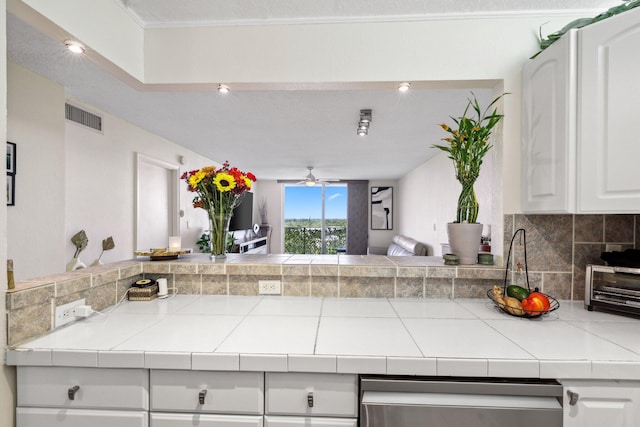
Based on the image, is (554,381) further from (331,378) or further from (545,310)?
(331,378)

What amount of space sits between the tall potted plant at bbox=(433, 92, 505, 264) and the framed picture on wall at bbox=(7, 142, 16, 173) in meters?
2.63

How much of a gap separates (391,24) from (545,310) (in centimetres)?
153

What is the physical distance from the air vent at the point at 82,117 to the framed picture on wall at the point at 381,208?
5797mm

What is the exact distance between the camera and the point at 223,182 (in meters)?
1.67

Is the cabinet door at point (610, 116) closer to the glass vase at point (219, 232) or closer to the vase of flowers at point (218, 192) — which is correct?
the vase of flowers at point (218, 192)

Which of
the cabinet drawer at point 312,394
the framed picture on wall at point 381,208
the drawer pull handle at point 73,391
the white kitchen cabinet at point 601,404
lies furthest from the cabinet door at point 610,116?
the framed picture on wall at point 381,208

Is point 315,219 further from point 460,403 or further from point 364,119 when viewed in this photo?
point 460,403

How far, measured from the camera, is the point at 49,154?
2203 millimetres

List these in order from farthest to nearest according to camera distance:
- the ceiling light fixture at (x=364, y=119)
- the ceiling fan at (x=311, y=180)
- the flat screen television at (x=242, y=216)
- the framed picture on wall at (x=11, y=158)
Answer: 1. the ceiling fan at (x=311, y=180)
2. the flat screen television at (x=242, y=216)
3. the ceiling light fixture at (x=364, y=119)
4. the framed picture on wall at (x=11, y=158)

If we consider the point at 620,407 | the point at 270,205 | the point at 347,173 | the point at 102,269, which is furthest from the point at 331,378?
the point at 270,205

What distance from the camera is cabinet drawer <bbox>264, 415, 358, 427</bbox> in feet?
3.14

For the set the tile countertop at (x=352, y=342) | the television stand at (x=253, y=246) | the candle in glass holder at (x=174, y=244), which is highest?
the candle in glass holder at (x=174, y=244)

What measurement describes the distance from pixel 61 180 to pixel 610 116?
3.33 meters

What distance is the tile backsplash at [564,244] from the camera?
4.90 feet
